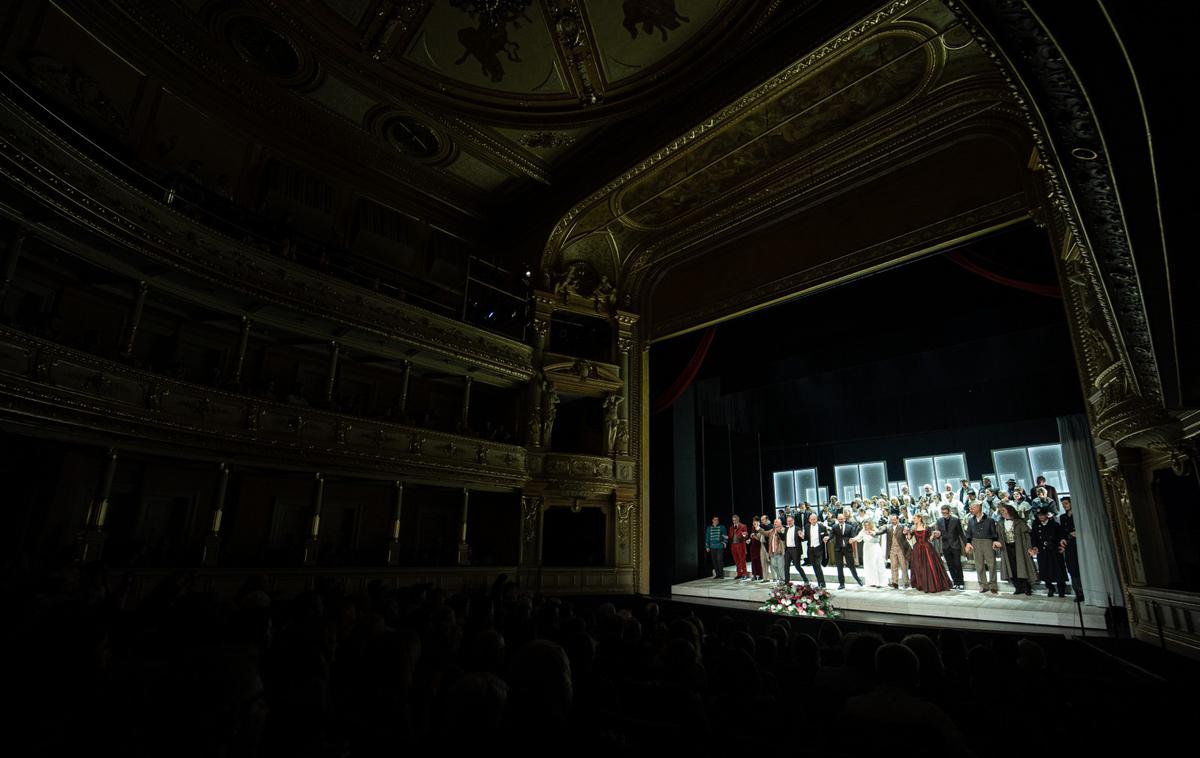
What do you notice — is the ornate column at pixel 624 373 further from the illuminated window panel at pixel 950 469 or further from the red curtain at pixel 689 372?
the illuminated window panel at pixel 950 469

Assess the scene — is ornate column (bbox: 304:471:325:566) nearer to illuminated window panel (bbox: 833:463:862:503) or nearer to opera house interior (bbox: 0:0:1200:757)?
opera house interior (bbox: 0:0:1200:757)

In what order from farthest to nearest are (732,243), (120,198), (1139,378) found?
(732,243) < (120,198) < (1139,378)

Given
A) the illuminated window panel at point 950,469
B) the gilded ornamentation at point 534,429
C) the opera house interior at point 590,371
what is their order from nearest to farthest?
the opera house interior at point 590,371 → the gilded ornamentation at point 534,429 → the illuminated window panel at point 950,469

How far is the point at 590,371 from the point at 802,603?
7.26 meters

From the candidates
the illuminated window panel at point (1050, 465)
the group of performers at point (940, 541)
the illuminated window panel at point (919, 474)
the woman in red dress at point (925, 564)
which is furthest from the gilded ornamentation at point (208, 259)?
the illuminated window panel at point (1050, 465)

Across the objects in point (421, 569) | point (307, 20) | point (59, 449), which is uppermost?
point (307, 20)

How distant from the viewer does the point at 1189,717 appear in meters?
2.53

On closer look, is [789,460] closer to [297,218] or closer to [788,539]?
[788,539]

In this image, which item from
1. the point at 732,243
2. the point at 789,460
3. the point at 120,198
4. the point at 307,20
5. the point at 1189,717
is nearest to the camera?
the point at 1189,717

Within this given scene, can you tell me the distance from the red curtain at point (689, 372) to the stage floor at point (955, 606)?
469 cm

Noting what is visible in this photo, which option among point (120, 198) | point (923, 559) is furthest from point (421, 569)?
point (923, 559)

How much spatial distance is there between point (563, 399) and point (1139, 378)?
1210 cm

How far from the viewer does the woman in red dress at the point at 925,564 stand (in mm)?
10484

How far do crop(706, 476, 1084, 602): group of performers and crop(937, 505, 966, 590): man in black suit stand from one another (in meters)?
0.02
